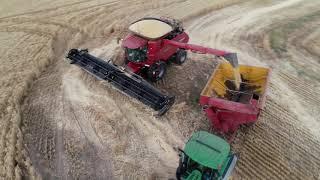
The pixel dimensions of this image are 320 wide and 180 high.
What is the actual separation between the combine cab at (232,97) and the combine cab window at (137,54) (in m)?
2.29

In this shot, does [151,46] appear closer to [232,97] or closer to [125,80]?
[125,80]

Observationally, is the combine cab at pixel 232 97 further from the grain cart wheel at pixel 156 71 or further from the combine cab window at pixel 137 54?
the combine cab window at pixel 137 54

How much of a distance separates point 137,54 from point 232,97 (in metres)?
3.11

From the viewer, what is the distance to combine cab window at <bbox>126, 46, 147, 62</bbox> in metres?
10.7

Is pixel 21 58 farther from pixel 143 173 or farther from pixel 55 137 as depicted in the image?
pixel 143 173

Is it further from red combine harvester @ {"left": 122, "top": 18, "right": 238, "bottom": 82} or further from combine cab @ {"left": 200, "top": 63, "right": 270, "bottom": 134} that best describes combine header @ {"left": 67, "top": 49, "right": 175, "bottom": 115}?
combine cab @ {"left": 200, "top": 63, "right": 270, "bottom": 134}

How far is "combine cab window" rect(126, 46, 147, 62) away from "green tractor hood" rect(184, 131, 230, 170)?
436 cm

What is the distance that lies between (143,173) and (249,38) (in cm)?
865

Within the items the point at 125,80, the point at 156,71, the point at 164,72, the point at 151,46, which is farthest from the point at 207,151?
the point at 164,72

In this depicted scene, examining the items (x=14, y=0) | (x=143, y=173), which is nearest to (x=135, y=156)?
(x=143, y=173)

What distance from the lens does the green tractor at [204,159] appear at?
263 inches

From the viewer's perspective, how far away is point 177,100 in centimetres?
1061

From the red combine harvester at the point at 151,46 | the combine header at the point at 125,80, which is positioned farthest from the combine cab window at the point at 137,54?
the combine header at the point at 125,80

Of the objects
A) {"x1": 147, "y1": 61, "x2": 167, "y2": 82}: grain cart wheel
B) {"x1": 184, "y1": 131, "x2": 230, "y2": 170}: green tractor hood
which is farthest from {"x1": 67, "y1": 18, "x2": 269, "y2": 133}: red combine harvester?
{"x1": 184, "y1": 131, "x2": 230, "y2": 170}: green tractor hood
